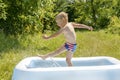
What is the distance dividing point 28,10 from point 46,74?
682cm

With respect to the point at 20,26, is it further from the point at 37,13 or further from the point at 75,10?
the point at 75,10

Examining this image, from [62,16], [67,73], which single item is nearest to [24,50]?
[62,16]

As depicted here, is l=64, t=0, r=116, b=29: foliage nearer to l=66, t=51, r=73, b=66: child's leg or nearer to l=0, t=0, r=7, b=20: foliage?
l=0, t=0, r=7, b=20: foliage

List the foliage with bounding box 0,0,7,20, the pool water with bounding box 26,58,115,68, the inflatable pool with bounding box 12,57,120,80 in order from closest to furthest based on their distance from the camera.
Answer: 1. the inflatable pool with bounding box 12,57,120,80
2. the pool water with bounding box 26,58,115,68
3. the foliage with bounding box 0,0,7,20

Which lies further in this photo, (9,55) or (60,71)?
(9,55)

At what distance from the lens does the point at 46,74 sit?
13.3 feet

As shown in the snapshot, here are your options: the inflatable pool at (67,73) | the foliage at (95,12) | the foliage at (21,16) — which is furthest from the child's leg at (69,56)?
the foliage at (95,12)

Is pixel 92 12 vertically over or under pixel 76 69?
under

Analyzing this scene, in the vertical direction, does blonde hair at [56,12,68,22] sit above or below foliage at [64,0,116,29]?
above

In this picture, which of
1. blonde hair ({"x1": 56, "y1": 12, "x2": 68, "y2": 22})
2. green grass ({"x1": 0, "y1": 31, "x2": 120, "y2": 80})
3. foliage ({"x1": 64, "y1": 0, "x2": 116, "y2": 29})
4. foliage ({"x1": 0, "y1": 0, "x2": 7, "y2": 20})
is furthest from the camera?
foliage ({"x1": 64, "y1": 0, "x2": 116, "y2": 29})

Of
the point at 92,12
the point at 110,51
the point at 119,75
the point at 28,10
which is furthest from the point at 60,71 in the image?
the point at 92,12

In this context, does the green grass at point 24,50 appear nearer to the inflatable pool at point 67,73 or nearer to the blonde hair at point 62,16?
the blonde hair at point 62,16

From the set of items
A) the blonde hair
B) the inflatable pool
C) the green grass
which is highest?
the blonde hair

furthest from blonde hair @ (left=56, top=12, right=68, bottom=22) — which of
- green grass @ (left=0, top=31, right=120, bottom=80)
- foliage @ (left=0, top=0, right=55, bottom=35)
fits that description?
foliage @ (left=0, top=0, right=55, bottom=35)
